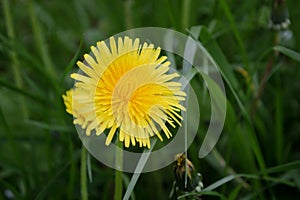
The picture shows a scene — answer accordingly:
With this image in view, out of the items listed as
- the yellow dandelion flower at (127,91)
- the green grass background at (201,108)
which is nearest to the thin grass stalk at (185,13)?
the green grass background at (201,108)

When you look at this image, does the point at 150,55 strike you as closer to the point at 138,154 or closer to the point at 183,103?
the point at 183,103

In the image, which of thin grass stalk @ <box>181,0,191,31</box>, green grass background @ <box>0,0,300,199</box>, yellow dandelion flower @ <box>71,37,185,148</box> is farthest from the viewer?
thin grass stalk @ <box>181,0,191,31</box>

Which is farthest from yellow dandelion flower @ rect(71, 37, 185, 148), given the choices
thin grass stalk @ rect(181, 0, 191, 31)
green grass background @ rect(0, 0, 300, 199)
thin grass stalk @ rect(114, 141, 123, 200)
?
thin grass stalk @ rect(181, 0, 191, 31)

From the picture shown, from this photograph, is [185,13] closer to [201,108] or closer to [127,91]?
[201,108]

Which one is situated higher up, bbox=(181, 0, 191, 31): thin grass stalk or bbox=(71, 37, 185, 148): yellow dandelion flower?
bbox=(181, 0, 191, 31): thin grass stalk

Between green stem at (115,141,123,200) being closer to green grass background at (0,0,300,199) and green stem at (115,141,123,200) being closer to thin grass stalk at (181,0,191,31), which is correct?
green grass background at (0,0,300,199)

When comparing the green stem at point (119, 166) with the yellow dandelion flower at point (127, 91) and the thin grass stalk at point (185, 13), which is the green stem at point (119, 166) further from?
the thin grass stalk at point (185, 13)

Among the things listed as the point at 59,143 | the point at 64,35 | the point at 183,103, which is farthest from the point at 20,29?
the point at 183,103
